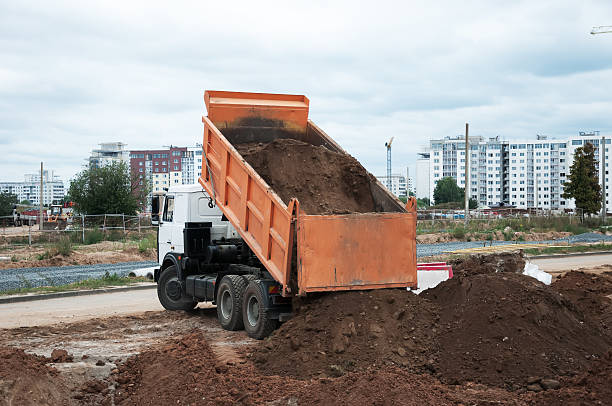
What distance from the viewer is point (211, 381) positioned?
Result: 7.10 m

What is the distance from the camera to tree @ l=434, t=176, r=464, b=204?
453 ft

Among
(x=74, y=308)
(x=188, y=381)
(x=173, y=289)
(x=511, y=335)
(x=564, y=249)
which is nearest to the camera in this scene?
(x=188, y=381)

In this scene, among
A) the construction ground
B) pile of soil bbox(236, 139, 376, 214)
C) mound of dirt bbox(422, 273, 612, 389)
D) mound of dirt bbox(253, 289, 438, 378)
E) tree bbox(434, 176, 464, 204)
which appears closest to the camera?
the construction ground

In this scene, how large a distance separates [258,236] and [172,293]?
4030 millimetres

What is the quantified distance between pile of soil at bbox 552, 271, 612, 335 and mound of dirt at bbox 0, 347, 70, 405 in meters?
6.82

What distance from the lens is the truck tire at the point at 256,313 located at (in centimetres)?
974

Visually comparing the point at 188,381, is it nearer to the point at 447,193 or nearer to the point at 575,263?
the point at 575,263

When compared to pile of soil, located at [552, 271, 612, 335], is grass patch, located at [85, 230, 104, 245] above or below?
above

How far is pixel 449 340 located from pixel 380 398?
2212mm

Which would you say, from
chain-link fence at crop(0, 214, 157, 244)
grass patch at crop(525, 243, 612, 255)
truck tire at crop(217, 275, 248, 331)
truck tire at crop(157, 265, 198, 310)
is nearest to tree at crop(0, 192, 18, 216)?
chain-link fence at crop(0, 214, 157, 244)

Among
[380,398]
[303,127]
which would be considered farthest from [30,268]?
[380,398]

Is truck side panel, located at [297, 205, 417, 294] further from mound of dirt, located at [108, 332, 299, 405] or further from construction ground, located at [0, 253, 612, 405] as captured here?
mound of dirt, located at [108, 332, 299, 405]

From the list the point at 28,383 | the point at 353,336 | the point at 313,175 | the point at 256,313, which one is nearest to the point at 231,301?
the point at 256,313

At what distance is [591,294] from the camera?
12.4 meters
